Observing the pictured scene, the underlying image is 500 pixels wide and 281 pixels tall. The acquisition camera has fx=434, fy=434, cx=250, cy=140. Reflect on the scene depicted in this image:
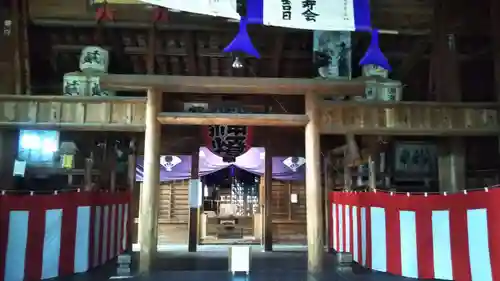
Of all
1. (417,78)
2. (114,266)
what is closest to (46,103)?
(114,266)

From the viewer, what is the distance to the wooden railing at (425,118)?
7.98 meters

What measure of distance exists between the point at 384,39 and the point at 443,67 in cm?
166

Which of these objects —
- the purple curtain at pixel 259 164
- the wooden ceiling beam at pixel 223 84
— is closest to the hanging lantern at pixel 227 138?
the purple curtain at pixel 259 164

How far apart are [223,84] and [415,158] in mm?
5144

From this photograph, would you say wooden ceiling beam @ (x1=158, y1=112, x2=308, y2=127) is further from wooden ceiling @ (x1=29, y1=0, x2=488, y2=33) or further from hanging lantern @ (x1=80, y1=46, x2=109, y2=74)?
wooden ceiling @ (x1=29, y1=0, x2=488, y2=33)

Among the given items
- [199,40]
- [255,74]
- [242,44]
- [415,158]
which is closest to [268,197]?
[255,74]

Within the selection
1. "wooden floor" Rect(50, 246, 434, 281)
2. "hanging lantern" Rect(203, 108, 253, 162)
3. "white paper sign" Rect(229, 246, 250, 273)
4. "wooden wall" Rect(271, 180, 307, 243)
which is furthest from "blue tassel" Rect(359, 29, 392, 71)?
"wooden wall" Rect(271, 180, 307, 243)

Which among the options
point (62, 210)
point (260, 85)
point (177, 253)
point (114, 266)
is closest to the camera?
point (62, 210)

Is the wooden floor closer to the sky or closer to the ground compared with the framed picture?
closer to the ground

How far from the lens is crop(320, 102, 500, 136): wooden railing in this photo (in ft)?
26.2

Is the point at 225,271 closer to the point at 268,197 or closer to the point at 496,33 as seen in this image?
the point at 268,197

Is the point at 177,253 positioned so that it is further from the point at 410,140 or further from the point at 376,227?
the point at 410,140

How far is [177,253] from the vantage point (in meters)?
10.5

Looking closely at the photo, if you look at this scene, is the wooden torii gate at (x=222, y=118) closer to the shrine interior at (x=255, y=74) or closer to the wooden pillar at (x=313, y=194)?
the wooden pillar at (x=313, y=194)
